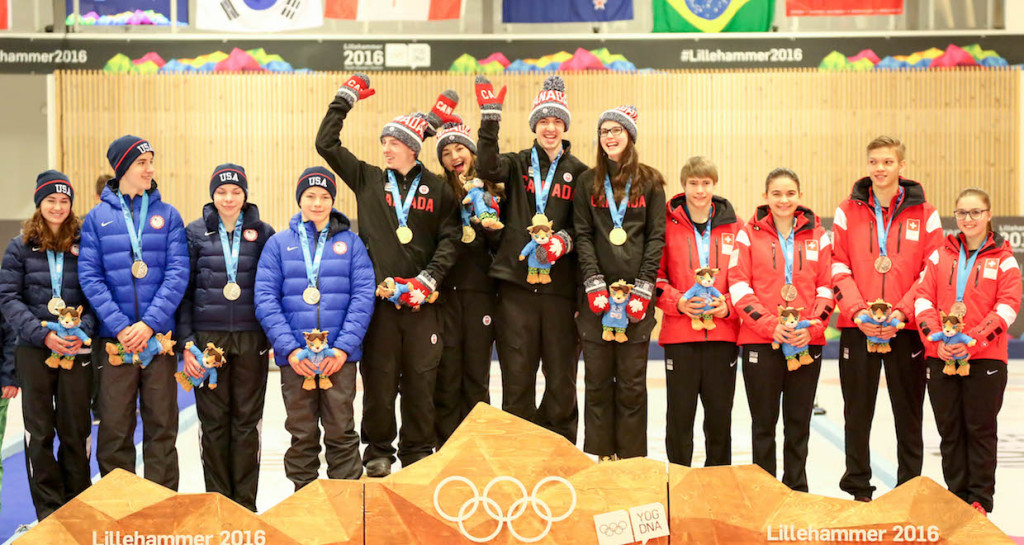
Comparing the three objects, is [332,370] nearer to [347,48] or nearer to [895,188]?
[895,188]

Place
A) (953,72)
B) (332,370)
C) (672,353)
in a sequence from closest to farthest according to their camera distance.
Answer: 1. (332,370)
2. (672,353)
3. (953,72)

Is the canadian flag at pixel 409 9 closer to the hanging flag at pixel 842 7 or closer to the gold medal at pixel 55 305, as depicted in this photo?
the hanging flag at pixel 842 7

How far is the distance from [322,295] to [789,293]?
230 cm

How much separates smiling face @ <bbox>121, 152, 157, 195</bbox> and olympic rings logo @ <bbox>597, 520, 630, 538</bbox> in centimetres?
277

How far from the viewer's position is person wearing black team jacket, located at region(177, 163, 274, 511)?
442 centimetres

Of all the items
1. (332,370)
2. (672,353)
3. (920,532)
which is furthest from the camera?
(672,353)

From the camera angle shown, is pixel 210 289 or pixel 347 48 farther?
pixel 347 48

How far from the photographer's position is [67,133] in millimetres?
11688

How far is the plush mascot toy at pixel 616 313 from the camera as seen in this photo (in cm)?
436

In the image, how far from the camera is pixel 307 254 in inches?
173

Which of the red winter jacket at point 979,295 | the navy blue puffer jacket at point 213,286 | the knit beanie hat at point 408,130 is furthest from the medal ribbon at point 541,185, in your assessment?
the red winter jacket at point 979,295

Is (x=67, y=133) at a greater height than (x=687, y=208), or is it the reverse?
(x=67, y=133)

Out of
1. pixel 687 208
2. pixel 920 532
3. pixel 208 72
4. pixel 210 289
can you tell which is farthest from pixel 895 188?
pixel 208 72

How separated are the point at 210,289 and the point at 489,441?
5.65 feet
